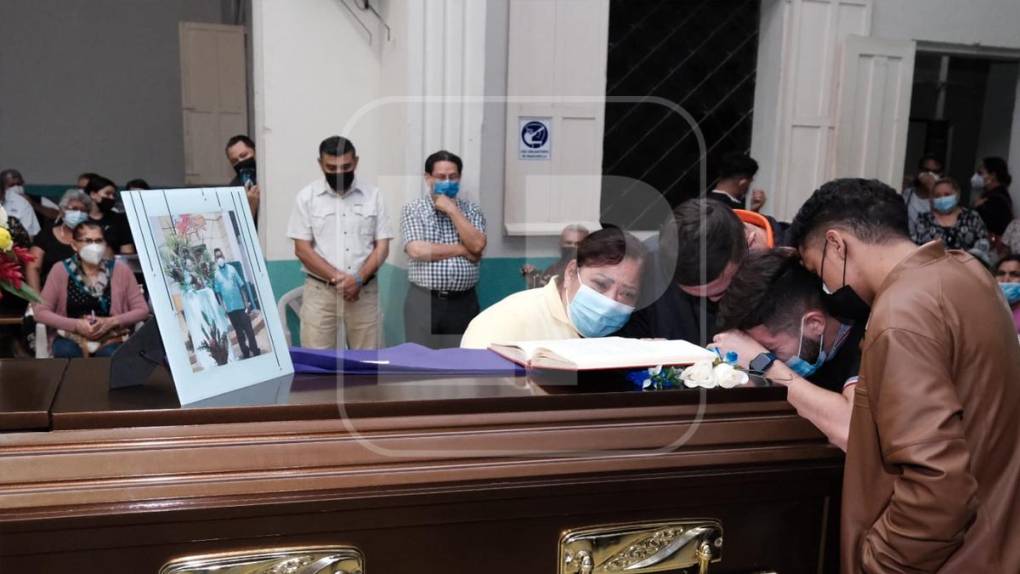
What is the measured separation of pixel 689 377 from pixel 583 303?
67 centimetres

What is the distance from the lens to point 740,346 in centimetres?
191

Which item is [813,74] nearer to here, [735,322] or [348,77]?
[348,77]

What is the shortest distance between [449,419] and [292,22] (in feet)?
15.3

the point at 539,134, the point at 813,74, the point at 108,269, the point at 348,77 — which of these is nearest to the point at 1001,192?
the point at 813,74

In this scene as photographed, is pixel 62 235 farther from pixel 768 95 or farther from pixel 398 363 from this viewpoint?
pixel 768 95

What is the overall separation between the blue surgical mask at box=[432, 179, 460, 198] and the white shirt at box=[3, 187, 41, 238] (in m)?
4.55

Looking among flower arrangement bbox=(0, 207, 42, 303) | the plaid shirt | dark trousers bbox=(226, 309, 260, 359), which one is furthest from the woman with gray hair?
dark trousers bbox=(226, 309, 260, 359)

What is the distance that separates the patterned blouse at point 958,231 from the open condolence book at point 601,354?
495cm

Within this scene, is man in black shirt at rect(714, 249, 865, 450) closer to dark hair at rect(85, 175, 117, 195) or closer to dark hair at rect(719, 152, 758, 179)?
dark hair at rect(719, 152, 758, 179)

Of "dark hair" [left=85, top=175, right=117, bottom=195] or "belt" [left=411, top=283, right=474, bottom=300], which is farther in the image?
"dark hair" [left=85, top=175, right=117, bottom=195]

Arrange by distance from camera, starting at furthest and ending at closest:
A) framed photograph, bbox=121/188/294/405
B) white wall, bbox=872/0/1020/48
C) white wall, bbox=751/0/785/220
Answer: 1. white wall, bbox=872/0/1020/48
2. white wall, bbox=751/0/785/220
3. framed photograph, bbox=121/188/294/405

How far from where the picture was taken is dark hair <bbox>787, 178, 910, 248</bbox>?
1.79 m

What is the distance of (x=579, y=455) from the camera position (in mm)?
1454

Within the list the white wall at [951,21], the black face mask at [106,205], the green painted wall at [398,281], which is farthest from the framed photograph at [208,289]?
the white wall at [951,21]
